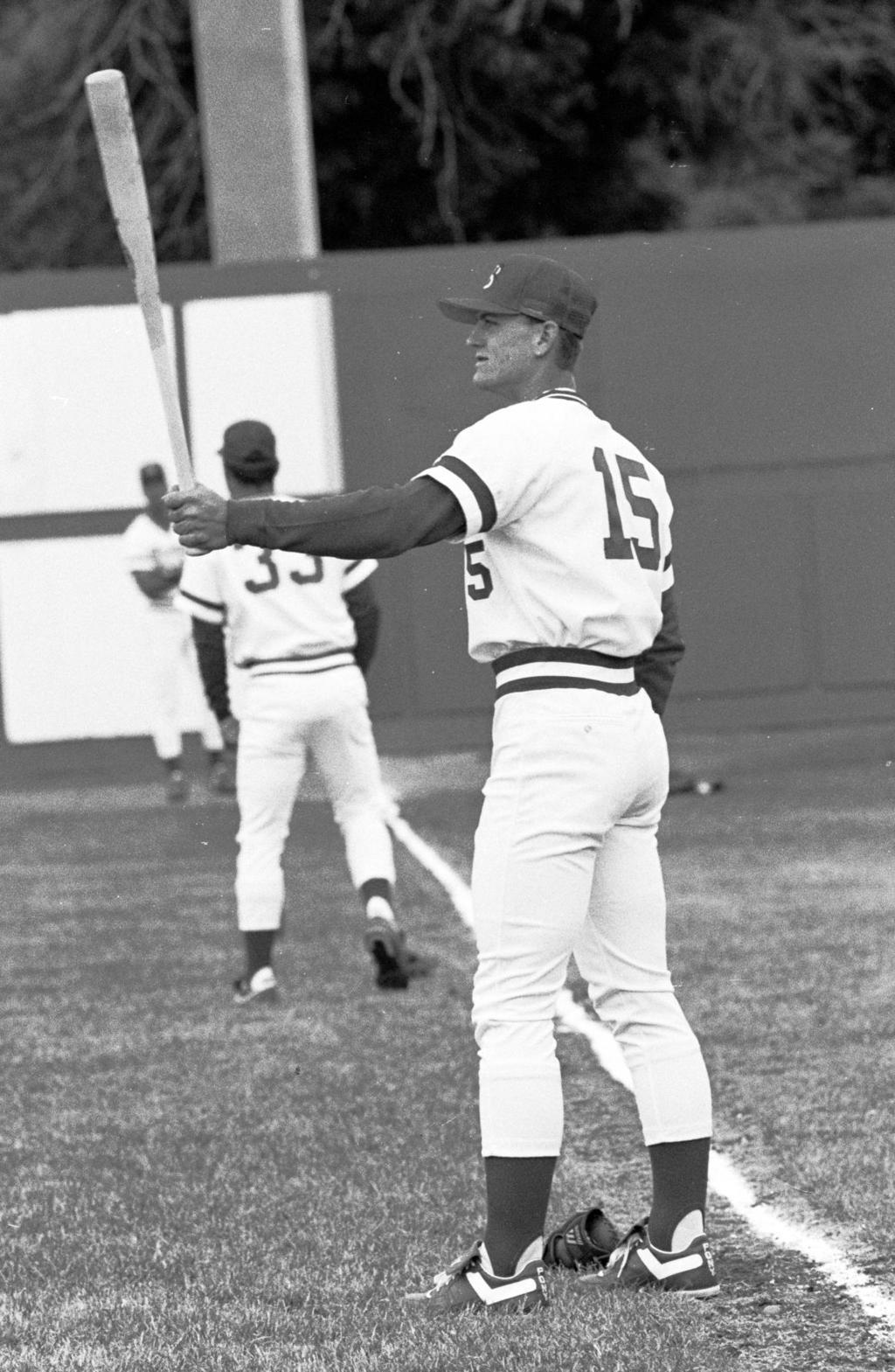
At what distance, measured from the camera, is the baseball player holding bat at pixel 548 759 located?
4.35 meters

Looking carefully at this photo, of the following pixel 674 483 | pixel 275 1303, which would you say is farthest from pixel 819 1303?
pixel 674 483

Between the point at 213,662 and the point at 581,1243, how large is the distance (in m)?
4.02

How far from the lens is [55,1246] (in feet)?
16.6

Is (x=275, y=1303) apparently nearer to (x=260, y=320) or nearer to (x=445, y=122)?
(x=260, y=320)

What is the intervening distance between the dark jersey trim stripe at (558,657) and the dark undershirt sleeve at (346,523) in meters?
0.37

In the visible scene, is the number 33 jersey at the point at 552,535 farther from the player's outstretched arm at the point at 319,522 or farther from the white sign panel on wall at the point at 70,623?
the white sign panel on wall at the point at 70,623

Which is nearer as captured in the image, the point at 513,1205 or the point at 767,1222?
the point at 513,1205

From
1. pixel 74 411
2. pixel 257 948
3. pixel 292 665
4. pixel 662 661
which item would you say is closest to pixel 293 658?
pixel 292 665

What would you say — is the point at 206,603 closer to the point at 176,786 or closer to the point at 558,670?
the point at 558,670

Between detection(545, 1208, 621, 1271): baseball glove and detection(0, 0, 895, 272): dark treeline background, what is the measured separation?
65.0ft

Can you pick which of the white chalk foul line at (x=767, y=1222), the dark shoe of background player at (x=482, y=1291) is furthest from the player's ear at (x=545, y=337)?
the white chalk foul line at (x=767, y=1222)

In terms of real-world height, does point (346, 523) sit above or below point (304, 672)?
above

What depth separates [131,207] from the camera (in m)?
4.64

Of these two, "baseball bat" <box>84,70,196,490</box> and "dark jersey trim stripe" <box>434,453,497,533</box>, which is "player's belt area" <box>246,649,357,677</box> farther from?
"dark jersey trim stripe" <box>434,453,497,533</box>
